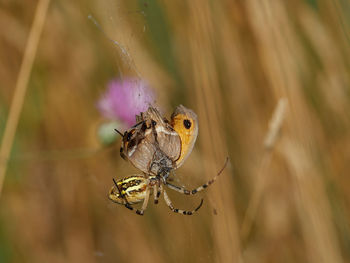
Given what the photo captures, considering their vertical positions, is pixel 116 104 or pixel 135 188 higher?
pixel 116 104

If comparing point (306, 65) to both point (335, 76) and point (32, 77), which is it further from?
point (32, 77)

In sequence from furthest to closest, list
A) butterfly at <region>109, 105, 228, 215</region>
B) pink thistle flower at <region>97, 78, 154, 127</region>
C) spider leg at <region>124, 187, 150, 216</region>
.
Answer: pink thistle flower at <region>97, 78, 154, 127</region> → spider leg at <region>124, 187, 150, 216</region> → butterfly at <region>109, 105, 228, 215</region>

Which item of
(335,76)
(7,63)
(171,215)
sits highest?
(7,63)

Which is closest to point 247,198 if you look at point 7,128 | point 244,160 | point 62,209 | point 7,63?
point 244,160

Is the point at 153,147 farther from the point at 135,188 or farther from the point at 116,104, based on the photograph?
the point at 116,104

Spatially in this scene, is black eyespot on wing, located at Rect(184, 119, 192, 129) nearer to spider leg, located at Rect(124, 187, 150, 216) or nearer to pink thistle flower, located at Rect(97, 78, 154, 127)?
spider leg, located at Rect(124, 187, 150, 216)

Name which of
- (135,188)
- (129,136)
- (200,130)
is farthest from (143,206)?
(200,130)

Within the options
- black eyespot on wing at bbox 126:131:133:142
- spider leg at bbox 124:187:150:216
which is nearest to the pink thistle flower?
spider leg at bbox 124:187:150:216

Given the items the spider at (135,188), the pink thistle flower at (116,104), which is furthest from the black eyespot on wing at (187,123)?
the pink thistle flower at (116,104)

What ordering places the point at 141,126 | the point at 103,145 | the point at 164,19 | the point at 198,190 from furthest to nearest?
the point at 164,19
the point at 103,145
the point at 198,190
the point at 141,126
